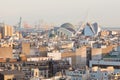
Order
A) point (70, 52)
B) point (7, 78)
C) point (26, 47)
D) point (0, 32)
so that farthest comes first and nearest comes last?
1. point (0, 32)
2. point (26, 47)
3. point (70, 52)
4. point (7, 78)

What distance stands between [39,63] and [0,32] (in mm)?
50859

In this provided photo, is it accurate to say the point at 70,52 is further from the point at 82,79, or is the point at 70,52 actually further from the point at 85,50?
the point at 82,79

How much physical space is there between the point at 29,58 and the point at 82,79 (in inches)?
506

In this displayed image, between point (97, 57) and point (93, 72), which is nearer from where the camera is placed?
point (93, 72)

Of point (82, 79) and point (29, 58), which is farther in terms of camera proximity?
point (29, 58)

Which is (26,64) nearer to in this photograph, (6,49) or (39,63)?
(39,63)

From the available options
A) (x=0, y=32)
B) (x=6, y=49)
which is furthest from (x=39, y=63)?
(x=0, y=32)

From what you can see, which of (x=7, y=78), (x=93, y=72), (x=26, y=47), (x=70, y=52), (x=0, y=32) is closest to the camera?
(x=7, y=78)

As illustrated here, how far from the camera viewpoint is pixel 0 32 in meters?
87.4

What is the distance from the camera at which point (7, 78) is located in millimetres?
28062

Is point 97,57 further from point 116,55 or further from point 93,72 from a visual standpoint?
point 93,72

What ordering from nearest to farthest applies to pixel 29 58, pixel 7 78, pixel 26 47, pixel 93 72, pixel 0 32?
pixel 7 78 → pixel 93 72 → pixel 29 58 → pixel 26 47 → pixel 0 32

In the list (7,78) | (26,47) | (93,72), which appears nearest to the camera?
(7,78)

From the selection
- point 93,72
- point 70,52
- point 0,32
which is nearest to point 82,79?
point 93,72
